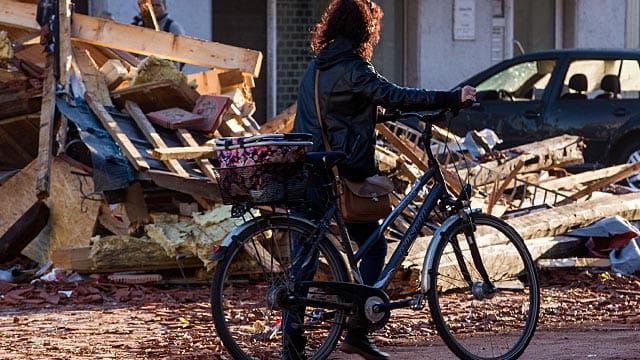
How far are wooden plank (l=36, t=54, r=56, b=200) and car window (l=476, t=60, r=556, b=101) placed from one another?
757 centimetres

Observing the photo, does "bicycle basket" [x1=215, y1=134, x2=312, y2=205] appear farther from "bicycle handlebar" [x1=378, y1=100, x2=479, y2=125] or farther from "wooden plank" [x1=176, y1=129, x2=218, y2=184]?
"wooden plank" [x1=176, y1=129, x2=218, y2=184]

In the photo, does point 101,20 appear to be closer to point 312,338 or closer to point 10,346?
point 10,346

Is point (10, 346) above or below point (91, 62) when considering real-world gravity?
below

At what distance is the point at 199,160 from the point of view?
36.3 feet

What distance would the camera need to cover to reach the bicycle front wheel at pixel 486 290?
7.20 m

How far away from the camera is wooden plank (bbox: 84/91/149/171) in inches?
420

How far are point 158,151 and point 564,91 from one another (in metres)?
8.20

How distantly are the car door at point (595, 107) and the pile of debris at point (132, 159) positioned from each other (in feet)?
13.6

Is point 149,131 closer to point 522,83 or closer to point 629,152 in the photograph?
point 522,83

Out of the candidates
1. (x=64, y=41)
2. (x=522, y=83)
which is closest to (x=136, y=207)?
(x=64, y=41)

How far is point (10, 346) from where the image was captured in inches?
314

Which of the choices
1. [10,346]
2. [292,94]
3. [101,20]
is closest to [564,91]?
[292,94]

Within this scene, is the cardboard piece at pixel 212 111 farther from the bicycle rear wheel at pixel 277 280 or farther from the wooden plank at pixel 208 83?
the bicycle rear wheel at pixel 277 280

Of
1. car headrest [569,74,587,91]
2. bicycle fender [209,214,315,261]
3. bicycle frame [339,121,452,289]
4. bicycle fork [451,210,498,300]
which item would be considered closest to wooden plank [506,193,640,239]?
bicycle fork [451,210,498,300]
